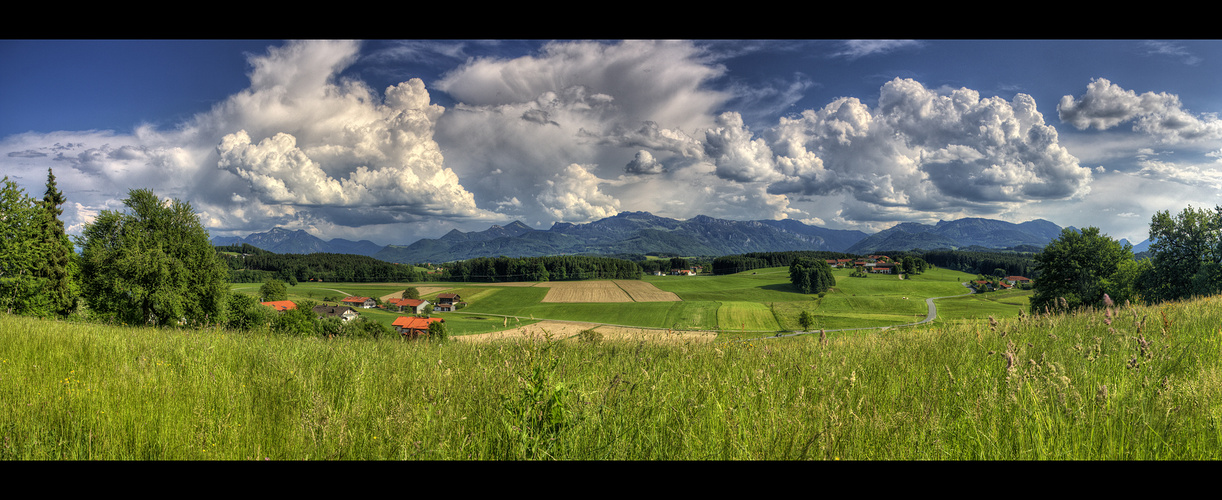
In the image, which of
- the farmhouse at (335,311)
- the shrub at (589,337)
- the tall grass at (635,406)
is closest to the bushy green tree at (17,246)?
the tall grass at (635,406)

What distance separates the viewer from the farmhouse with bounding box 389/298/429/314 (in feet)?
323

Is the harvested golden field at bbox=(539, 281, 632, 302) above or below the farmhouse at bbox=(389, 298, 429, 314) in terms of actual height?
above

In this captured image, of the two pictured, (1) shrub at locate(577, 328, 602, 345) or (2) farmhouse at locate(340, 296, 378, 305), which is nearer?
(1) shrub at locate(577, 328, 602, 345)

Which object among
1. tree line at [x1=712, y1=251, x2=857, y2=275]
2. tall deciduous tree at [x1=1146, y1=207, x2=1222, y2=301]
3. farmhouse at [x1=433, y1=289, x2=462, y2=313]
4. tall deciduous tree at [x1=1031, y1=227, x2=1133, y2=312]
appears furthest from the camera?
tree line at [x1=712, y1=251, x2=857, y2=275]

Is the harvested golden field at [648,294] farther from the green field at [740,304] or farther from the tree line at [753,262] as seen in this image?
the tree line at [753,262]

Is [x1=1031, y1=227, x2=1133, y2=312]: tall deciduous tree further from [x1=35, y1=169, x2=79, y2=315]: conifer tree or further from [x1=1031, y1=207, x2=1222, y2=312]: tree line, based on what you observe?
[x1=35, y1=169, x2=79, y2=315]: conifer tree

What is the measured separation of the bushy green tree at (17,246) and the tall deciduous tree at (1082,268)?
67269 mm

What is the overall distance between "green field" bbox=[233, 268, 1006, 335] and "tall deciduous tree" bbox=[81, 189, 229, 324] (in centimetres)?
2817

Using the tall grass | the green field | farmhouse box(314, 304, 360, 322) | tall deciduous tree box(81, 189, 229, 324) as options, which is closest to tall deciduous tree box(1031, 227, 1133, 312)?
the green field

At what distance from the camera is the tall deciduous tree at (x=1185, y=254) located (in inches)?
1173

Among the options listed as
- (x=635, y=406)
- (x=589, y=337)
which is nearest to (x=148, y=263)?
(x=589, y=337)
